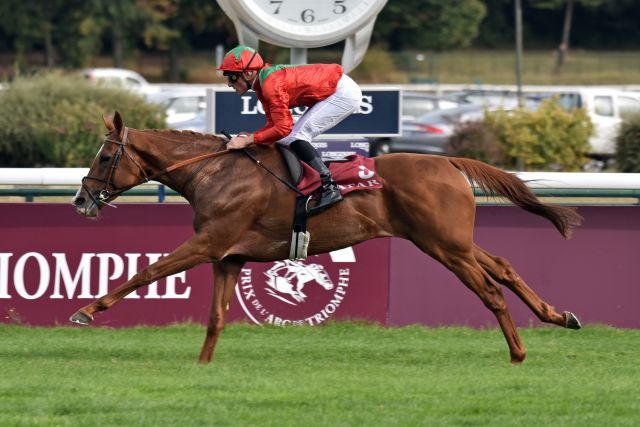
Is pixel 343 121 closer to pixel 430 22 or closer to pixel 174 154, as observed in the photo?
pixel 174 154

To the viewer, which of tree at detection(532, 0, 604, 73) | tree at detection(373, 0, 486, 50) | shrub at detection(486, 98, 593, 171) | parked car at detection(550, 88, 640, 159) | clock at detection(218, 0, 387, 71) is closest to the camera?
clock at detection(218, 0, 387, 71)

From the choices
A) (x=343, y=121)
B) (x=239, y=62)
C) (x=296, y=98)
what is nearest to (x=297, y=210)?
(x=296, y=98)

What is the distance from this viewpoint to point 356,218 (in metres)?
8.38

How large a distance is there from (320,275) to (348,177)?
75.3 inches

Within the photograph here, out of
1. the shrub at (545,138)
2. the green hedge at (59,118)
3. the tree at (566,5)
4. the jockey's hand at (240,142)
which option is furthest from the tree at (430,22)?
the jockey's hand at (240,142)

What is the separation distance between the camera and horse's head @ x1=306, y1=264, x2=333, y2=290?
1004 centimetres

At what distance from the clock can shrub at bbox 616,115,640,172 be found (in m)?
8.07

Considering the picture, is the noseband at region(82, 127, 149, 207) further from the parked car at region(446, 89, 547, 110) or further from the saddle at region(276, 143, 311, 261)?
the parked car at region(446, 89, 547, 110)

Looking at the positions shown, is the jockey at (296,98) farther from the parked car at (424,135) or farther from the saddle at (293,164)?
the parked car at (424,135)

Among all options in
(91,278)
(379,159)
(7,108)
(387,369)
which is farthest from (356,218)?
(7,108)

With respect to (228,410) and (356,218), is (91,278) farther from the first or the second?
(228,410)

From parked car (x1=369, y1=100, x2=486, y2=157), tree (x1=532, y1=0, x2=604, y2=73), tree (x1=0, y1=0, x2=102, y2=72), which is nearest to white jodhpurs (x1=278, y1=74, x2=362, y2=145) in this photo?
parked car (x1=369, y1=100, x2=486, y2=157)

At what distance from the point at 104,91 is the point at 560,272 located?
982 centimetres

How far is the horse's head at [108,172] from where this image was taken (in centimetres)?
820
